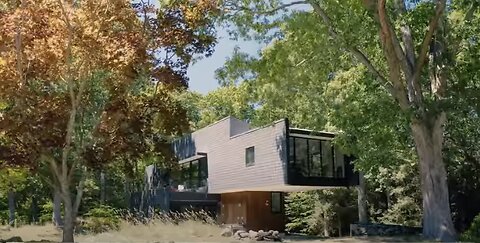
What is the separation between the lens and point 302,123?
2573 cm

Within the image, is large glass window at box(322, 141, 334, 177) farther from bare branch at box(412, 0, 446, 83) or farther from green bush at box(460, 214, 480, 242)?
bare branch at box(412, 0, 446, 83)

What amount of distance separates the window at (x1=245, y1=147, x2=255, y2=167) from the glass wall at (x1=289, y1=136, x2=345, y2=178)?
2547 mm

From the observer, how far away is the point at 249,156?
25297mm

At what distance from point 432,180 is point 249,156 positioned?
11.8m

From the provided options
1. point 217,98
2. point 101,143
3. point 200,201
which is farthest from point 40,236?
point 217,98

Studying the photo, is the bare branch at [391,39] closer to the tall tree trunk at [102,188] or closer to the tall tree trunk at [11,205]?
the tall tree trunk at [102,188]

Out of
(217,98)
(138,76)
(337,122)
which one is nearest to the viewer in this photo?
(138,76)

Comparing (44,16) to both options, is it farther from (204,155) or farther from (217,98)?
(217,98)

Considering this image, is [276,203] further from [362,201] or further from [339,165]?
[362,201]

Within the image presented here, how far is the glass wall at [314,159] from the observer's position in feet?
75.3

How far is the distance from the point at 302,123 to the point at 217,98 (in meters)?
22.4

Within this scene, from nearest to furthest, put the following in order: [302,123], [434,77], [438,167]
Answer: [438,167] < [434,77] < [302,123]

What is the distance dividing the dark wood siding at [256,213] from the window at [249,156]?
2.55 m

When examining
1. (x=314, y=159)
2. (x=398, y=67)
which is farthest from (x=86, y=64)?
(x=314, y=159)
